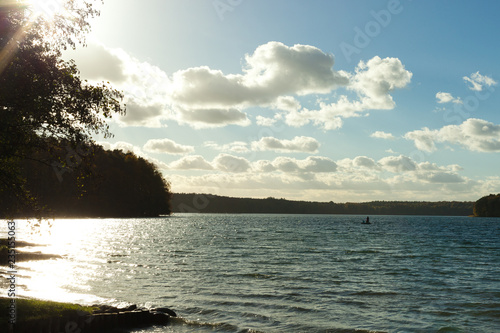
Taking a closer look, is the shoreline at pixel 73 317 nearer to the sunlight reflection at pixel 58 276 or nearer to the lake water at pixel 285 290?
the lake water at pixel 285 290

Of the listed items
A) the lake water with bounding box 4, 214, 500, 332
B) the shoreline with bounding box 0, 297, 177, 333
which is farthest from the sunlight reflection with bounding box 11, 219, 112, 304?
the shoreline with bounding box 0, 297, 177, 333

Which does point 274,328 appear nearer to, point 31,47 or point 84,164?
point 84,164

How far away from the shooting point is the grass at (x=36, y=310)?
15.7m

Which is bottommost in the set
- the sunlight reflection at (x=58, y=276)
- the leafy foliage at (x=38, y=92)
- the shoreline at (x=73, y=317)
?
the sunlight reflection at (x=58, y=276)

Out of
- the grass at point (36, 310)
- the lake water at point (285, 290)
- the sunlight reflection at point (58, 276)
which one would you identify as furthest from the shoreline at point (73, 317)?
the sunlight reflection at point (58, 276)

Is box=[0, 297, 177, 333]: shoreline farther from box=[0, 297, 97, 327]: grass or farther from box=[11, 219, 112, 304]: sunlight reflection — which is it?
box=[11, 219, 112, 304]: sunlight reflection

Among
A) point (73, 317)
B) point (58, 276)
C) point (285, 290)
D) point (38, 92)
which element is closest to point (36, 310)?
point (73, 317)

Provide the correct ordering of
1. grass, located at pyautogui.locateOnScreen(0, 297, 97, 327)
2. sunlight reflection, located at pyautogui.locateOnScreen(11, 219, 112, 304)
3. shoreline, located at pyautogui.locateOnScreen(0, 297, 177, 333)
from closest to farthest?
shoreline, located at pyautogui.locateOnScreen(0, 297, 177, 333) < grass, located at pyautogui.locateOnScreen(0, 297, 97, 327) < sunlight reflection, located at pyautogui.locateOnScreen(11, 219, 112, 304)

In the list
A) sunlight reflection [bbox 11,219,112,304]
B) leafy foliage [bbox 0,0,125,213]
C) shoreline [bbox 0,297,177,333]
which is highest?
leafy foliage [bbox 0,0,125,213]

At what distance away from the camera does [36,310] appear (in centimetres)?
1678

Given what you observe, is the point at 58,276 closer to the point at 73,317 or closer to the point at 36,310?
the point at 36,310

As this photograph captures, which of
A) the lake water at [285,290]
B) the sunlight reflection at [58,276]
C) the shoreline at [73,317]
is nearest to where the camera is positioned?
the shoreline at [73,317]

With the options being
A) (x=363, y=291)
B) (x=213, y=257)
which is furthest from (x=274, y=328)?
(x=213, y=257)

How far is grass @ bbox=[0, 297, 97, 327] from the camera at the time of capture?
1571cm
